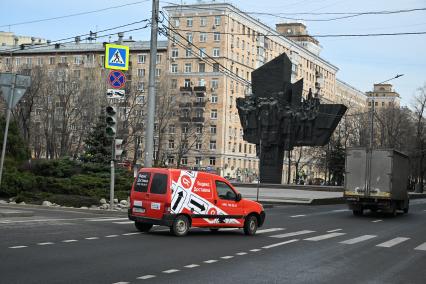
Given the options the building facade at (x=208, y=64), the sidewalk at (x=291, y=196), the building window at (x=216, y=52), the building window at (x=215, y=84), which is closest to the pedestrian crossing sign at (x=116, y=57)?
the sidewalk at (x=291, y=196)

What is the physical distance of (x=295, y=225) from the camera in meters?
22.2

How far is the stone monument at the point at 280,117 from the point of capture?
1937 inches

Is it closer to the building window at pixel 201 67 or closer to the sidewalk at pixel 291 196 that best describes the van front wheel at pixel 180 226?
the sidewalk at pixel 291 196

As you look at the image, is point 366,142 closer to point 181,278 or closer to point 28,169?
point 28,169

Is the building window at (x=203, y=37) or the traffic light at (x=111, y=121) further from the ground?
the building window at (x=203, y=37)

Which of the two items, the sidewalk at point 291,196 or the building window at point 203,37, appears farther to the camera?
the building window at point 203,37

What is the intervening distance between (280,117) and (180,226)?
33.9 metres

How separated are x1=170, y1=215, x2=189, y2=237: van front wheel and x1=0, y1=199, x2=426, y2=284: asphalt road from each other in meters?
0.30

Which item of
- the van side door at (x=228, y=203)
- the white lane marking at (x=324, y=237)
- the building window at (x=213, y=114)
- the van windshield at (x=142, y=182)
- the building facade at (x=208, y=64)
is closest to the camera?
the van windshield at (x=142, y=182)

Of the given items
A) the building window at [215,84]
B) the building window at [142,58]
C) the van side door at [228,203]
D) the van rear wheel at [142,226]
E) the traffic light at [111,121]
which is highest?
the building window at [142,58]

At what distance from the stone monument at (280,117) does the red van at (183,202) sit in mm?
31466

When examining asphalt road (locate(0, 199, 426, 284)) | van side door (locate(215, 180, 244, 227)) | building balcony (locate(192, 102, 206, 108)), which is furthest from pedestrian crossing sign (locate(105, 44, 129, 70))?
building balcony (locate(192, 102, 206, 108))

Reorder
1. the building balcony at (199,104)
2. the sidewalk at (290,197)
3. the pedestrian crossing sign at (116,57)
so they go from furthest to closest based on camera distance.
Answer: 1. the building balcony at (199,104)
2. the sidewalk at (290,197)
3. the pedestrian crossing sign at (116,57)

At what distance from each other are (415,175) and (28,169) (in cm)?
7284
